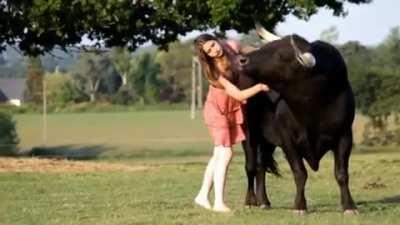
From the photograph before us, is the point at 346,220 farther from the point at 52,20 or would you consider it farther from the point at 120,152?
the point at 120,152

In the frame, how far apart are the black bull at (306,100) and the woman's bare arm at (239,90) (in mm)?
100

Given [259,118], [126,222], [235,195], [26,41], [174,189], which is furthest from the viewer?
[26,41]

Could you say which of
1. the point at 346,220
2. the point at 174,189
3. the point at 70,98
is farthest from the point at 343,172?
the point at 70,98

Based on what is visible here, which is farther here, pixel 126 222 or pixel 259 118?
pixel 259 118

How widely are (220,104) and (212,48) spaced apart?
0.61m

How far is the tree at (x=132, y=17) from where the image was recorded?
24078 millimetres

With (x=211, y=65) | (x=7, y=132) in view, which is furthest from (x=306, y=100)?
(x=7, y=132)

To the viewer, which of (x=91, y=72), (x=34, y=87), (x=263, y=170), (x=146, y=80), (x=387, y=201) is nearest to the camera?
(x=263, y=170)

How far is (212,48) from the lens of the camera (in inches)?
391

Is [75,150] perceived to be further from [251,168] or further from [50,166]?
[251,168]

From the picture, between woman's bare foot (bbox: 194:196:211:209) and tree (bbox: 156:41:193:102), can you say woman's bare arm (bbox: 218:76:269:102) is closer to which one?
woman's bare foot (bbox: 194:196:211:209)

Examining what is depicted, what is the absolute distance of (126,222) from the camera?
9.40 m

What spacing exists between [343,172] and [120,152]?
2965cm

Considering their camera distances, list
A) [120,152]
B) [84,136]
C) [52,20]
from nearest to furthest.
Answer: [52,20] → [120,152] → [84,136]
